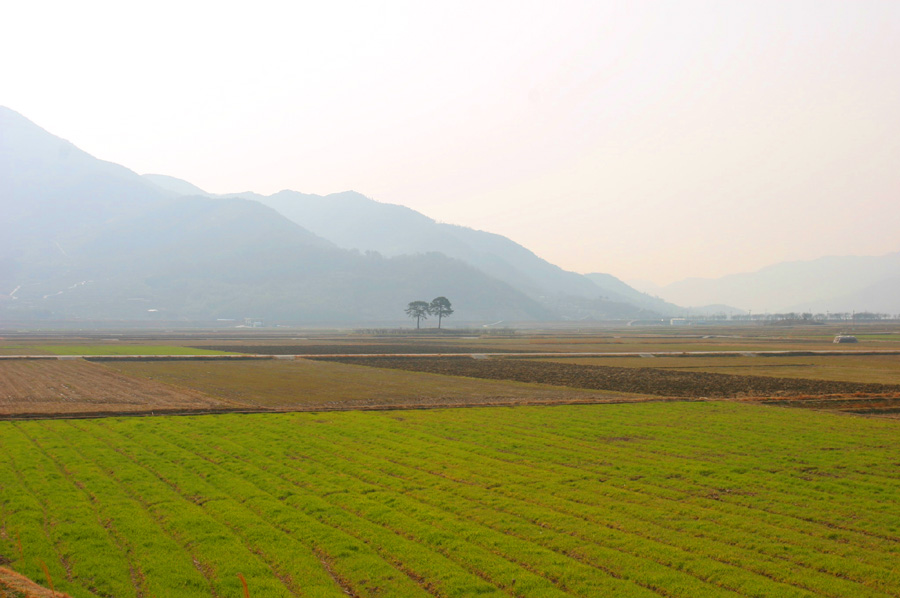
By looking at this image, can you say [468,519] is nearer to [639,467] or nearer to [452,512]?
[452,512]

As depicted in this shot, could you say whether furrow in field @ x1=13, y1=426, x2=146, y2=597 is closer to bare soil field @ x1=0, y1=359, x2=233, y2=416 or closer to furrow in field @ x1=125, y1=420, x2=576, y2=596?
furrow in field @ x1=125, y1=420, x2=576, y2=596

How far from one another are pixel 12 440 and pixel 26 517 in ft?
30.0

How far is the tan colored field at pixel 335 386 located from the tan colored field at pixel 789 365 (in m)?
18.2

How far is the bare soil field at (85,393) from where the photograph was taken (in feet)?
90.2

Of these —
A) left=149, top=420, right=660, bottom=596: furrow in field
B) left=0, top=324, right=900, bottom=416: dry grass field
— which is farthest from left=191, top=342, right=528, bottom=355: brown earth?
left=149, top=420, right=660, bottom=596: furrow in field

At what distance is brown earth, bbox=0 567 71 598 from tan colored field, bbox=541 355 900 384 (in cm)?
4410

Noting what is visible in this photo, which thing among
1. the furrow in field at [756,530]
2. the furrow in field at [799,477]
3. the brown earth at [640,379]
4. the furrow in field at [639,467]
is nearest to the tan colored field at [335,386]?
the brown earth at [640,379]

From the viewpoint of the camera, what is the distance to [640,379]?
138ft

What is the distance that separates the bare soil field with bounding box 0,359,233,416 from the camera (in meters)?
27.5

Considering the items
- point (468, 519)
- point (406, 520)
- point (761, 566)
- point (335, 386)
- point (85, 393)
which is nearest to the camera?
point (761, 566)

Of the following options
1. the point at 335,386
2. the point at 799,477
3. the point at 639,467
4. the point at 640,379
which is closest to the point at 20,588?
Answer: the point at 639,467

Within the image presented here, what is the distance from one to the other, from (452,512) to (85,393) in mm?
27443

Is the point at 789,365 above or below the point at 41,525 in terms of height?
below

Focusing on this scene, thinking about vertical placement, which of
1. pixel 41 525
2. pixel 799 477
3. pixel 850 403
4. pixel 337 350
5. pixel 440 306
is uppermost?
pixel 440 306
